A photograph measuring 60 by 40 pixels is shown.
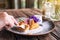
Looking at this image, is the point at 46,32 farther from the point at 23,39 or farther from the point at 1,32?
the point at 1,32

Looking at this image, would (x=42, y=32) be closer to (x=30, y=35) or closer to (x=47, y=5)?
(x=30, y=35)

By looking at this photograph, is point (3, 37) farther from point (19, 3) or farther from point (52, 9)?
point (19, 3)

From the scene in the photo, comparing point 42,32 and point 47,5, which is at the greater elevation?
point 47,5

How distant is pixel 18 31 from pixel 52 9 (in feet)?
1.92

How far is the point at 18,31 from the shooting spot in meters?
0.92

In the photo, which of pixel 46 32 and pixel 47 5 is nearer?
pixel 46 32

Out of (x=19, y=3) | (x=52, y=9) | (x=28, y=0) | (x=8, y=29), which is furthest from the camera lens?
(x=19, y=3)

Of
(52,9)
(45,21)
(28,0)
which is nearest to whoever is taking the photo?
(45,21)

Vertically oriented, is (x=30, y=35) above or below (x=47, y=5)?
below

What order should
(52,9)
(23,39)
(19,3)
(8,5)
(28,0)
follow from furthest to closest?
(8,5) < (19,3) < (28,0) < (52,9) < (23,39)

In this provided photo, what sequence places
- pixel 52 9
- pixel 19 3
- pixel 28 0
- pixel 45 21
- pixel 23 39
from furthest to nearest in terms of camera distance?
pixel 19 3, pixel 28 0, pixel 52 9, pixel 45 21, pixel 23 39

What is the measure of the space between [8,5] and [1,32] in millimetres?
3195

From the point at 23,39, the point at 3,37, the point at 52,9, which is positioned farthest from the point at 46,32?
the point at 52,9

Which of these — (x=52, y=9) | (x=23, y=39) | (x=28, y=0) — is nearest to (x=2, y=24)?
→ (x=23, y=39)
